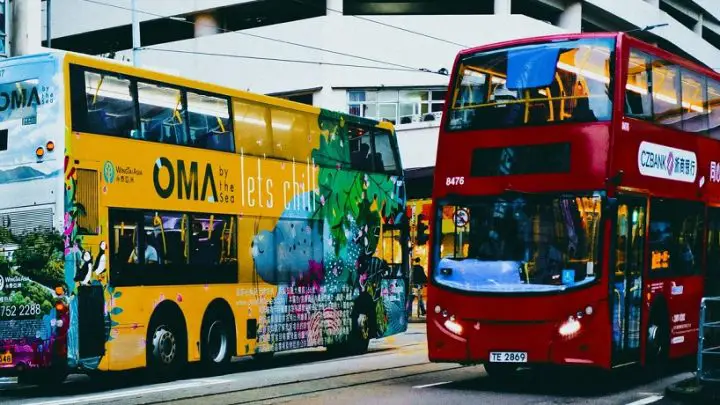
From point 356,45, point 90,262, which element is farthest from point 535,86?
point 356,45

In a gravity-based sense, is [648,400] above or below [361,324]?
below

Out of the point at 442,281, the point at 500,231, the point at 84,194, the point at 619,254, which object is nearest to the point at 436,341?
the point at 442,281

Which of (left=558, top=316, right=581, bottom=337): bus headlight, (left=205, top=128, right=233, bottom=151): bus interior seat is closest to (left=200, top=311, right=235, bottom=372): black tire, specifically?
(left=205, top=128, right=233, bottom=151): bus interior seat

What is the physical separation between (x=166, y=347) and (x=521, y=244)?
4.96 metres

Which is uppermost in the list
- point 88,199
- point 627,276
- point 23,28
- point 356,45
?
point 356,45

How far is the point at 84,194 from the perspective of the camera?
13547 millimetres

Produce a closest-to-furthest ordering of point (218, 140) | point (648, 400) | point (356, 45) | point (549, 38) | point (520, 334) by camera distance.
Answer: point (648, 400) < point (520, 334) < point (549, 38) < point (218, 140) < point (356, 45)

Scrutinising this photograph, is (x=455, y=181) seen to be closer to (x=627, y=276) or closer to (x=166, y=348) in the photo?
(x=627, y=276)

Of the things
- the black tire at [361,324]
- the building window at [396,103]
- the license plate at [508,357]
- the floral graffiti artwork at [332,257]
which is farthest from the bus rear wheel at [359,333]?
the building window at [396,103]

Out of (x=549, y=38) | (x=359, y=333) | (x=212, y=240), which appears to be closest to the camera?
(x=549, y=38)

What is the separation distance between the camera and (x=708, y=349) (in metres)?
13.1

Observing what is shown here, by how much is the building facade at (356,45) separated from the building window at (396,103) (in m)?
0.04

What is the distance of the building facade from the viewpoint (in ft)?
131

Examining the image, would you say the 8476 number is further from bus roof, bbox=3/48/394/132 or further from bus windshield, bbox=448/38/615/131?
bus roof, bbox=3/48/394/132
